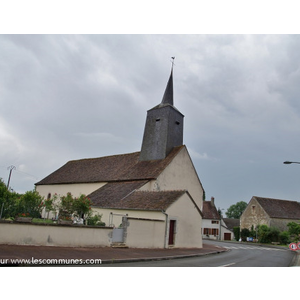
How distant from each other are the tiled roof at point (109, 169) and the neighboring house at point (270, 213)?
23432mm

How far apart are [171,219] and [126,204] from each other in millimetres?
3681

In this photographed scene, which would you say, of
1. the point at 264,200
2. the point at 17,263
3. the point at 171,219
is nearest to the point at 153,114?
the point at 171,219

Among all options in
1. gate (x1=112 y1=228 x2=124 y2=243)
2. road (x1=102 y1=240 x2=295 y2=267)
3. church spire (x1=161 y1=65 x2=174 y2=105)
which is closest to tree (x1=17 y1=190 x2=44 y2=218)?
gate (x1=112 y1=228 x2=124 y2=243)

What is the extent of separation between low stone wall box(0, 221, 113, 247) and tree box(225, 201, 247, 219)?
322 feet

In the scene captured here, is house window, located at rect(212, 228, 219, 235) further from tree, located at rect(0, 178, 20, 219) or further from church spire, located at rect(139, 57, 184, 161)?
tree, located at rect(0, 178, 20, 219)

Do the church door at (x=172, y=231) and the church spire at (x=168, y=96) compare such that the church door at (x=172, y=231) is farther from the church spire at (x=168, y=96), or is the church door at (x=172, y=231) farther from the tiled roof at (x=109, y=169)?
the church spire at (x=168, y=96)

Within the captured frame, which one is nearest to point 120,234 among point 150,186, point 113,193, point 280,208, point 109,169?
point 150,186

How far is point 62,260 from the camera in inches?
362

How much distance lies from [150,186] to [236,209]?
3578 inches

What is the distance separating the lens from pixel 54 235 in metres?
12.6

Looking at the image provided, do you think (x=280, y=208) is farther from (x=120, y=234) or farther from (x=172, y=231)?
(x=120, y=234)

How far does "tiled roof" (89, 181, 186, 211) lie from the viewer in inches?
715

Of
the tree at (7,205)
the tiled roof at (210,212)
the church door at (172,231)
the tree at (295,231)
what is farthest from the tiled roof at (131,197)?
the tiled roof at (210,212)

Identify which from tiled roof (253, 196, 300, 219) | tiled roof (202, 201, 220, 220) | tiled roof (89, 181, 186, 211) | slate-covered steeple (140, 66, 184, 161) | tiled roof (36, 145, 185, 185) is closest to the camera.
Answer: tiled roof (89, 181, 186, 211)
